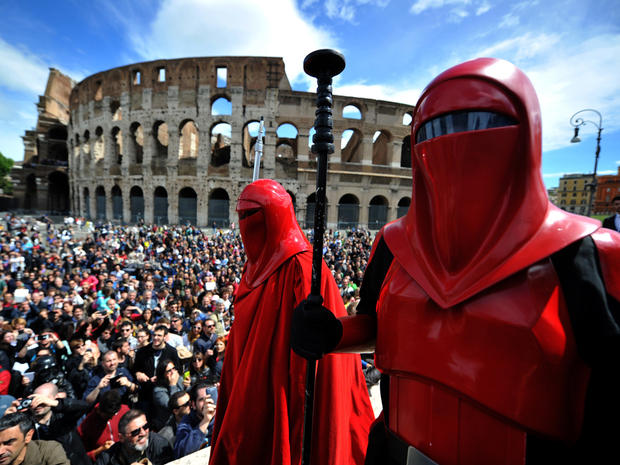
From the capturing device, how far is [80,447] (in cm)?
252

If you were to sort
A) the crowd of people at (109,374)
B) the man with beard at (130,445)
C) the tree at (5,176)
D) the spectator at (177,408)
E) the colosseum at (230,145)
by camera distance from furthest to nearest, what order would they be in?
the tree at (5,176)
the colosseum at (230,145)
the spectator at (177,408)
the crowd of people at (109,374)
the man with beard at (130,445)

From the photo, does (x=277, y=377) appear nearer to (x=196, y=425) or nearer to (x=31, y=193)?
(x=196, y=425)

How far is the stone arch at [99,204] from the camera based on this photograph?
26.2 metres

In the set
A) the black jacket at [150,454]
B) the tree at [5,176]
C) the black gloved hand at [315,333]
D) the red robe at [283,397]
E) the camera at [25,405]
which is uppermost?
the tree at [5,176]

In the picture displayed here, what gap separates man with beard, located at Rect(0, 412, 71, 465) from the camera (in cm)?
207

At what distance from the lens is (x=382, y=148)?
24141 mm

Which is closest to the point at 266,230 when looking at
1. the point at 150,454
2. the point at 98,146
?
the point at 150,454

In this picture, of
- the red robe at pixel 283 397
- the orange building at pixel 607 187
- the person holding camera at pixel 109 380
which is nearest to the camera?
the red robe at pixel 283 397

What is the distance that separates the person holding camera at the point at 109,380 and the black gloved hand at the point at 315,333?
326 centimetres

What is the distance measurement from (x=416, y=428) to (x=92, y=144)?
1318 inches

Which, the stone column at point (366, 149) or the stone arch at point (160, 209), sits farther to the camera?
the stone arch at point (160, 209)

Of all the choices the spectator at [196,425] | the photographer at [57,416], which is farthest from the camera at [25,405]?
the spectator at [196,425]

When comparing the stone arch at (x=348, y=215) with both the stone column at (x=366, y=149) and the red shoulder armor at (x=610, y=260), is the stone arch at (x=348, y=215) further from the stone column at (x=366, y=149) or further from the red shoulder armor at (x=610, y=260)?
the red shoulder armor at (x=610, y=260)

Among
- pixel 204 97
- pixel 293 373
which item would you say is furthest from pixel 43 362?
pixel 204 97
